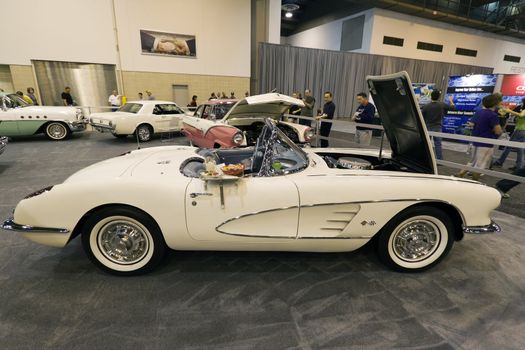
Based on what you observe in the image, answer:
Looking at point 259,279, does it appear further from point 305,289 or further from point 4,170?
point 4,170

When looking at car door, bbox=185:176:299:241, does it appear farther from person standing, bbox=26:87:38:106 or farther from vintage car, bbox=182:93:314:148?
person standing, bbox=26:87:38:106

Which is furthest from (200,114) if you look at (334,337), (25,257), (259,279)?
(334,337)

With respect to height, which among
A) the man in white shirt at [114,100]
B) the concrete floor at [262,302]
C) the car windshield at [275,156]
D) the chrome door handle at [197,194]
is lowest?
the concrete floor at [262,302]

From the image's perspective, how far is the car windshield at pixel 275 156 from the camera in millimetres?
2290

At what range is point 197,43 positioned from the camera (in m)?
13.8

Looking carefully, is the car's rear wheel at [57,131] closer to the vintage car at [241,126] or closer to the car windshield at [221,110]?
the vintage car at [241,126]

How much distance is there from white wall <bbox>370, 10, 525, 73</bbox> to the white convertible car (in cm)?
1785

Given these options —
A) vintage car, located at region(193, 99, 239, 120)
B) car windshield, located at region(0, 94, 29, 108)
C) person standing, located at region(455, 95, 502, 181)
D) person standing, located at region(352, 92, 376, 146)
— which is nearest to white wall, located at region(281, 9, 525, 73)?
person standing, located at region(352, 92, 376, 146)

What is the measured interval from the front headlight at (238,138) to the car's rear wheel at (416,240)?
3.45 metres

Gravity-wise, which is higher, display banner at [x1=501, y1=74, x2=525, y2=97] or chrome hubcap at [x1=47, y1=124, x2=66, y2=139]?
display banner at [x1=501, y1=74, x2=525, y2=97]

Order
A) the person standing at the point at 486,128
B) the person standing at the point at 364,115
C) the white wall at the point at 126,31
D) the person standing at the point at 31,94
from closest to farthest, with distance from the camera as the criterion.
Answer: the person standing at the point at 486,128, the person standing at the point at 364,115, the person standing at the point at 31,94, the white wall at the point at 126,31

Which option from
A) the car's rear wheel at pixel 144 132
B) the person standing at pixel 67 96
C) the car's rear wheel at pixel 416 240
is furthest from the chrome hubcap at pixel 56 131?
the car's rear wheel at pixel 416 240

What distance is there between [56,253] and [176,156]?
1.43 meters

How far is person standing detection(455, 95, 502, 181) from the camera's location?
4406 millimetres
